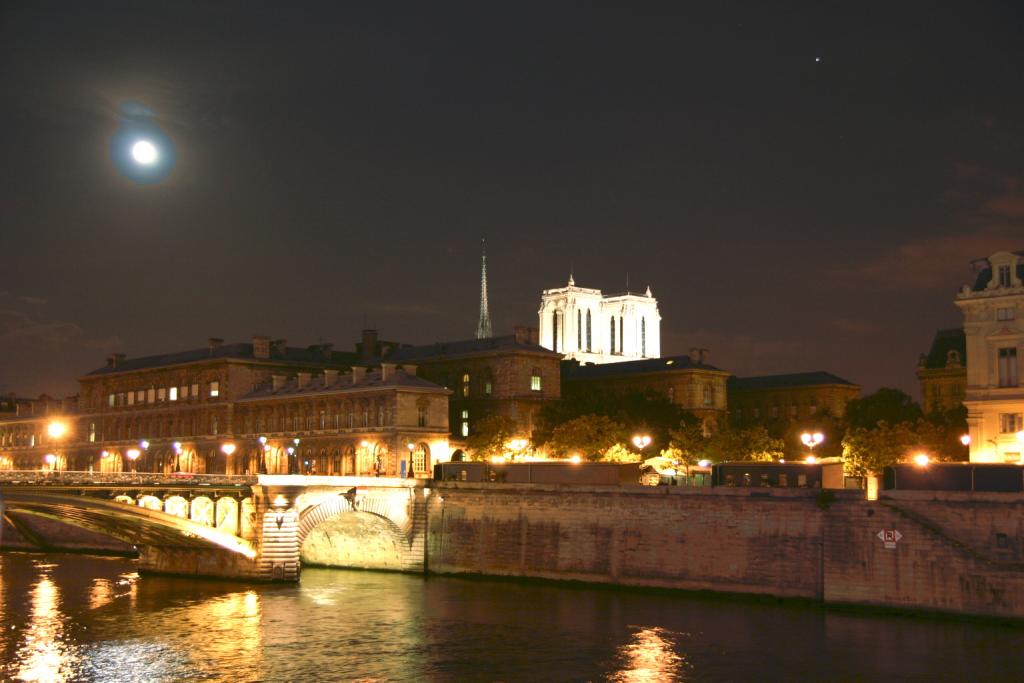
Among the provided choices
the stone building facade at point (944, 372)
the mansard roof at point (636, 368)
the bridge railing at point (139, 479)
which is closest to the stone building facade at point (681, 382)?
the mansard roof at point (636, 368)

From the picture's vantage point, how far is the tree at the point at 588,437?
82.5m

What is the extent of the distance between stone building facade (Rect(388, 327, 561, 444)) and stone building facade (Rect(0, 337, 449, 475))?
8005 mm

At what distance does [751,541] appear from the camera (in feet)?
175

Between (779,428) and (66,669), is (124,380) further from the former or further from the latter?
(66,669)

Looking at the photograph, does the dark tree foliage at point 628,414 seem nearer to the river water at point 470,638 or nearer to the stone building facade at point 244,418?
the stone building facade at point 244,418

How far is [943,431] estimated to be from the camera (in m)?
73.7

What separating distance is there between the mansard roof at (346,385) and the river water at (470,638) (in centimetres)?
3285

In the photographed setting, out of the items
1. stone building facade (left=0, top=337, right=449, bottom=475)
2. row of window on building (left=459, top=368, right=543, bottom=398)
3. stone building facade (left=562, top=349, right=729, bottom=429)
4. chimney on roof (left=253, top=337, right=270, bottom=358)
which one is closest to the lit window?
stone building facade (left=0, top=337, right=449, bottom=475)

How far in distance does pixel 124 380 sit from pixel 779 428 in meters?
59.5

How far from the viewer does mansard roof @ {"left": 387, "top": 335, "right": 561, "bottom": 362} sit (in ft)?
333

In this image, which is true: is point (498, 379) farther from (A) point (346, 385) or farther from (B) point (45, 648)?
(B) point (45, 648)

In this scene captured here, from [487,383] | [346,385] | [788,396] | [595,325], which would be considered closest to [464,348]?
[487,383]

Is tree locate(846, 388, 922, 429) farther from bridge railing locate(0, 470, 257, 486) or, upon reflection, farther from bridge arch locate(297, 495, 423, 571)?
bridge railing locate(0, 470, 257, 486)

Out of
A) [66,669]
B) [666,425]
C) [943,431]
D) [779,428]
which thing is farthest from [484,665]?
[779,428]
